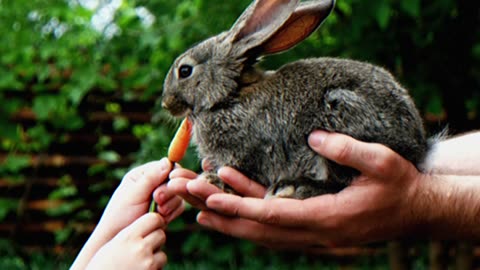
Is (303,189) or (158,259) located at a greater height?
(303,189)

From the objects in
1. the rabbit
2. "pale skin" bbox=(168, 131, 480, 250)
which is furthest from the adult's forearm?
the rabbit

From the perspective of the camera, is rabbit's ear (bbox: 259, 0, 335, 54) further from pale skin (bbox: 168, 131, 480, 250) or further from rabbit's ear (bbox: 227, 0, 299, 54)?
pale skin (bbox: 168, 131, 480, 250)

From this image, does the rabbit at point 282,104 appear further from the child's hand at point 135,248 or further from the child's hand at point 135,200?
the child's hand at point 135,248

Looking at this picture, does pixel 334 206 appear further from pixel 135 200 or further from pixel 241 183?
pixel 135 200

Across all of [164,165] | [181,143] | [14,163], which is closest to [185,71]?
[181,143]

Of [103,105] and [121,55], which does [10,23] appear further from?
[103,105]

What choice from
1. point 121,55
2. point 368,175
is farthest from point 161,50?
point 368,175
